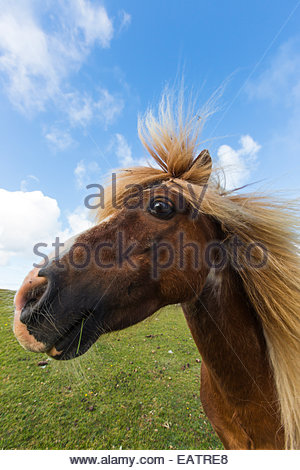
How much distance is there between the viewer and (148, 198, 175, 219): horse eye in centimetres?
157

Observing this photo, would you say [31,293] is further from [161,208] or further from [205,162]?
[205,162]

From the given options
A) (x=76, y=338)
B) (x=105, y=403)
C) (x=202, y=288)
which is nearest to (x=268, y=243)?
(x=202, y=288)

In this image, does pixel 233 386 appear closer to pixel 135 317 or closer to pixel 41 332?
pixel 135 317

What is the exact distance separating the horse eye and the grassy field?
1.05m

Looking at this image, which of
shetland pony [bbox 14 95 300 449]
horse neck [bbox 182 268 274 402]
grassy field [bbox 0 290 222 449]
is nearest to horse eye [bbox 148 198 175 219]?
shetland pony [bbox 14 95 300 449]

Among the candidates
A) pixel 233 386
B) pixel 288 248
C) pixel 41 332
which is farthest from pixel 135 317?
pixel 288 248

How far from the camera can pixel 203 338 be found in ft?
5.43

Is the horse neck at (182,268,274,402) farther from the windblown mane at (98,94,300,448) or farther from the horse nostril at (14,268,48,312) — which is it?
the horse nostril at (14,268,48,312)

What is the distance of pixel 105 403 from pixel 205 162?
4.44 metres

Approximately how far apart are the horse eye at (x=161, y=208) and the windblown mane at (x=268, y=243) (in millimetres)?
166

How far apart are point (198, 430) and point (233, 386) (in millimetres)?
2894

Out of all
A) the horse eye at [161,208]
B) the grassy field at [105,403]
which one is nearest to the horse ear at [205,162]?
the horse eye at [161,208]

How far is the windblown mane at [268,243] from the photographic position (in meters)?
1.56

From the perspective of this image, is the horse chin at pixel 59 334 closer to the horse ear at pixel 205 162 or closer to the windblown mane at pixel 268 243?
the windblown mane at pixel 268 243
